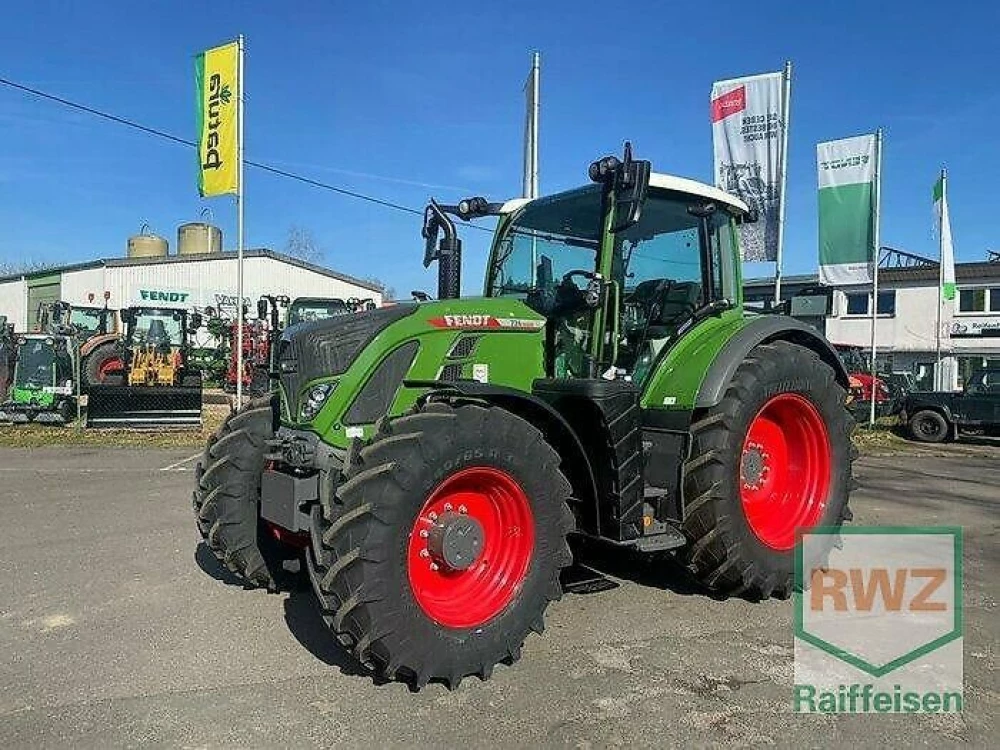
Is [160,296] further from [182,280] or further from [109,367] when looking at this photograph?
[109,367]

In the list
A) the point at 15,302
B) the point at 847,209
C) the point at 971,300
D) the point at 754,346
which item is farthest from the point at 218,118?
the point at 15,302

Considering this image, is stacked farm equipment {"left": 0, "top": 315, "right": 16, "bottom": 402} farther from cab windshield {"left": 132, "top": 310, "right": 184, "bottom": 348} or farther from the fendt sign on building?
the fendt sign on building

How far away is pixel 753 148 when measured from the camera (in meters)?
12.5

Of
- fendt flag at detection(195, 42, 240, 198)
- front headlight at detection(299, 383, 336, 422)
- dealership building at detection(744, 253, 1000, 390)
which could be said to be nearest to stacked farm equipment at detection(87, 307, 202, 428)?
fendt flag at detection(195, 42, 240, 198)

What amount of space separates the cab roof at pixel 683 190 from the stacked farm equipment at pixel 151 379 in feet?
33.6

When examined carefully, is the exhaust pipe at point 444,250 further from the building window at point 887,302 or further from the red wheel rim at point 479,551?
the building window at point 887,302

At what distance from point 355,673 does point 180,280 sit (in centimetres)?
2944

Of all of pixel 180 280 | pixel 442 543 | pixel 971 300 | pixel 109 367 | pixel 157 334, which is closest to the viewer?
pixel 442 543

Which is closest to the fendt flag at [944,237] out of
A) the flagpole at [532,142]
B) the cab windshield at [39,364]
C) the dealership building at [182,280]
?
the flagpole at [532,142]

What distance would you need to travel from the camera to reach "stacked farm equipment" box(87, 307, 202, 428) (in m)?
13.7

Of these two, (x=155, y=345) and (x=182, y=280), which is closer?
(x=155, y=345)

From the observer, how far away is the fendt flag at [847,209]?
46.2ft

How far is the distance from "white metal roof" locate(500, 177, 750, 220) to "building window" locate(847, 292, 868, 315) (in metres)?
29.6

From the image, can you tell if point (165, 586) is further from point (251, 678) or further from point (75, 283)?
point (75, 283)
